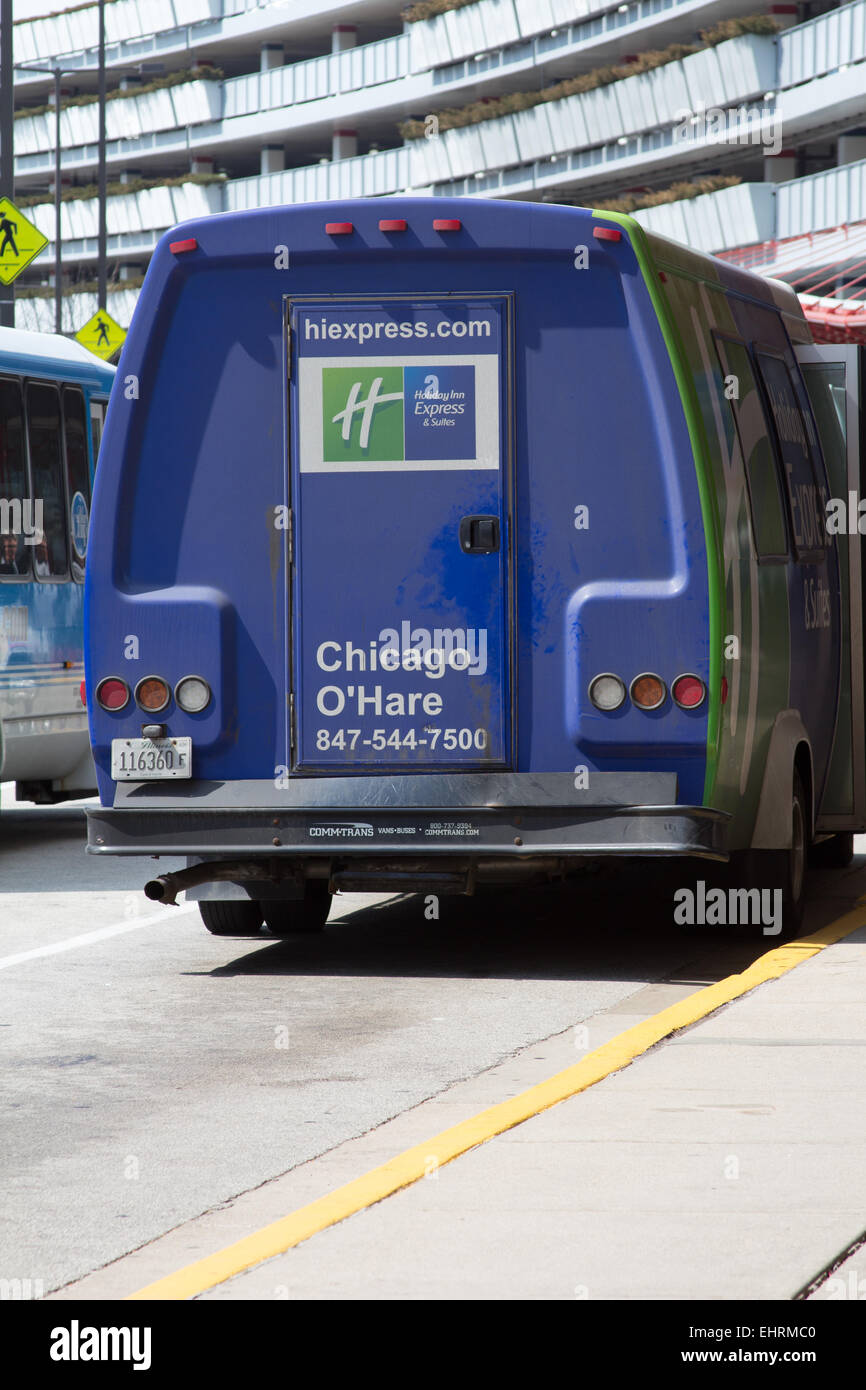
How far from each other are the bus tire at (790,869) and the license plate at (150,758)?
260cm

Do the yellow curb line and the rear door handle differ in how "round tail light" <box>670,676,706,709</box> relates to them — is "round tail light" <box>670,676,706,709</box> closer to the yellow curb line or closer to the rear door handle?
the rear door handle

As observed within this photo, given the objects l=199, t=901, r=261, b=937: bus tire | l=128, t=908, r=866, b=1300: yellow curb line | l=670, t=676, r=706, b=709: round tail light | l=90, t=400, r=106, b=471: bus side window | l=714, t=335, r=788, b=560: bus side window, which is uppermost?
l=90, t=400, r=106, b=471: bus side window

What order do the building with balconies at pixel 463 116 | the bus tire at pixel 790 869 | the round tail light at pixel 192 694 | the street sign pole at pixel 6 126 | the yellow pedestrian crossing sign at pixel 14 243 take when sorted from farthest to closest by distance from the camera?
1. the building with balconies at pixel 463 116
2. the street sign pole at pixel 6 126
3. the yellow pedestrian crossing sign at pixel 14 243
4. the bus tire at pixel 790 869
5. the round tail light at pixel 192 694

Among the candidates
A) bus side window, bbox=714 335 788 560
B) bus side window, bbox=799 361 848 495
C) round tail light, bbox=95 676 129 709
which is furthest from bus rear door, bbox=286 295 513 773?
bus side window, bbox=799 361 848 495

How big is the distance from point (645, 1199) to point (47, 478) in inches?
409

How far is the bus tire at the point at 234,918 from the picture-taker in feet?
36.7

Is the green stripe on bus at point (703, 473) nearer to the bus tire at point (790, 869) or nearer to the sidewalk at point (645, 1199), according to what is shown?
the bus tire at point (790, 869)

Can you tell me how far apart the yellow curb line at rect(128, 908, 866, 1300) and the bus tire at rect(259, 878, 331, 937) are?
2.26m

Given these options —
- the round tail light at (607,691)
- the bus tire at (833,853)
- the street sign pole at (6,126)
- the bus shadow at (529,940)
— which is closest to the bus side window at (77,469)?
the bus shadow at (529,940)

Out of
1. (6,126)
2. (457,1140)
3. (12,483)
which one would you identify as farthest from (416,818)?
(6,126)

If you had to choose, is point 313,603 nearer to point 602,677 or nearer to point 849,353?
point 602,677

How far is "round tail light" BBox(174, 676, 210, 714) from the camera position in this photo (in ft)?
32.2

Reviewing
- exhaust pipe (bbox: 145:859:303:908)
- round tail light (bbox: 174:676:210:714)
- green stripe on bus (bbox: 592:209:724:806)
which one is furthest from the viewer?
exhaust pipe (bbox: 145:859:303:908)

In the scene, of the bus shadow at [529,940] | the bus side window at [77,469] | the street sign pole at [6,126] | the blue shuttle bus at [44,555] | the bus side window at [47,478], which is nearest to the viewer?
the bus shadow at [529,940]
